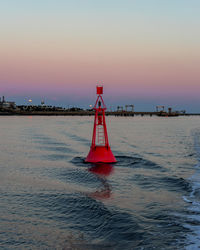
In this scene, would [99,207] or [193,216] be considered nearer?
[193,216]

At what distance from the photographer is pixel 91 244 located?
25.0ft

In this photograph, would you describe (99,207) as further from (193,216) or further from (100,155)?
(100,155)

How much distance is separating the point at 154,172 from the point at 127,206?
24.9 ft

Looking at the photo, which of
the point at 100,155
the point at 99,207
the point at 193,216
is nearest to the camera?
the point at 193,216

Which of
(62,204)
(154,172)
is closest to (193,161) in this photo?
(154,172)

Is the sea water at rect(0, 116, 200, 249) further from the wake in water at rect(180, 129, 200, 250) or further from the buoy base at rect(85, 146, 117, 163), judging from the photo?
the buoy base at rect(85, 146, 117, 163)

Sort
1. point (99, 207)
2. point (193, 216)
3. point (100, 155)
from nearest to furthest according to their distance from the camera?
1. point (193, 216)
2. point (99, 207)
3. point (100, 155)

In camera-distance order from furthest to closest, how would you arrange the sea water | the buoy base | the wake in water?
the buoy base, the sea water, the wake in water

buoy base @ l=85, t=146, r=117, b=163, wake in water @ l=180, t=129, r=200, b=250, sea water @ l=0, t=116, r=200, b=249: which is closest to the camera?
wake in water @ l=180, t=129, r=200, b=250

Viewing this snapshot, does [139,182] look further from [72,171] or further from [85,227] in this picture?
[85,227]

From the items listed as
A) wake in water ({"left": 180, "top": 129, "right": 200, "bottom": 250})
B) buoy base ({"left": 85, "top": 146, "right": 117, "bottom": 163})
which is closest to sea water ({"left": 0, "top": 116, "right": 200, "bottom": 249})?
wake in water ({"left": 180, "top": 129, "right": 200, "bottom": 250})

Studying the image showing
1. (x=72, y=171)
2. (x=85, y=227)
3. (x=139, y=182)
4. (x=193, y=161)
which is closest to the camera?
(x=85, y=227)

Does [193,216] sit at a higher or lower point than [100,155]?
lower

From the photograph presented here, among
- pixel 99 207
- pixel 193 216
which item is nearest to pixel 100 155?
pixel 99 207
